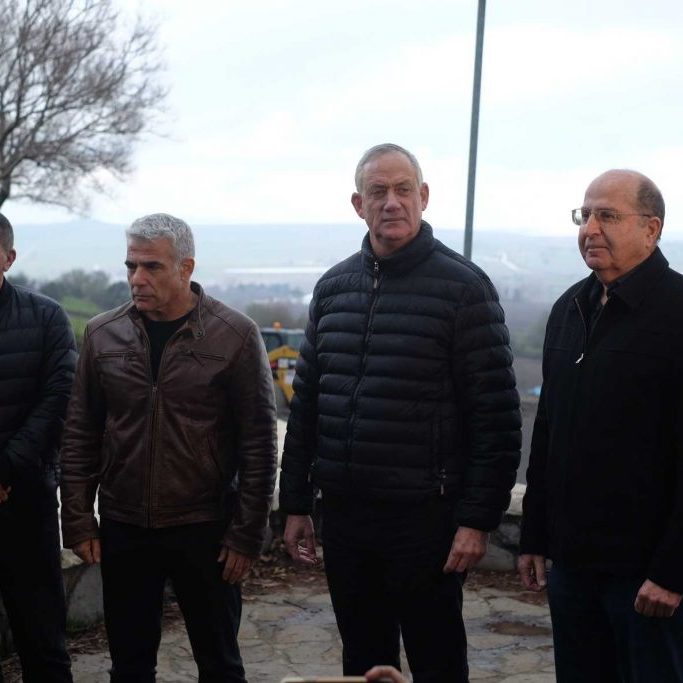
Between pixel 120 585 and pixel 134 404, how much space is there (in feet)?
2.11

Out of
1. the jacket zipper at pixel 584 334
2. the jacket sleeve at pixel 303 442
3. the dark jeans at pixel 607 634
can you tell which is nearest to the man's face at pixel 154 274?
the jacket sleeve at pixel 303 442

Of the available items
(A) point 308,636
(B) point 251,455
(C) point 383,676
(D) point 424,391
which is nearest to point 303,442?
(B) point 251,455

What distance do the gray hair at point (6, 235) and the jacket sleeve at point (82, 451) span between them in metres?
0.52

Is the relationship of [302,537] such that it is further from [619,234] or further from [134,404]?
[619,234]

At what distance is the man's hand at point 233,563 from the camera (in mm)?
4258

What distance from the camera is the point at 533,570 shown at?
3.99 m

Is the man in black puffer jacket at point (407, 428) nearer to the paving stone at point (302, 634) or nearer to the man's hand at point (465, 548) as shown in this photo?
the man's hand at point (465, 548)

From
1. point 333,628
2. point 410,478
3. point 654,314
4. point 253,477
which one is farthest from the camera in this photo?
point 333,628

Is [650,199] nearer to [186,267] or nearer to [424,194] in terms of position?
[424,194]

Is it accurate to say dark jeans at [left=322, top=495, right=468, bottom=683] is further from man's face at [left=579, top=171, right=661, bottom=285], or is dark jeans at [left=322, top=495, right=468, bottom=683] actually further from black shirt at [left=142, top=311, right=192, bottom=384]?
man's face at [left=579, top=171, right=661, bottom=285]

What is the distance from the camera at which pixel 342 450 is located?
13.5 feet

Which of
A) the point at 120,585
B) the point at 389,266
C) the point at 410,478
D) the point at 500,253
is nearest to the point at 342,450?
the point at 410,478

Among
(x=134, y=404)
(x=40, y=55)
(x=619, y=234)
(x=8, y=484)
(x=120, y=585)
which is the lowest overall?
(x=120, y=585)

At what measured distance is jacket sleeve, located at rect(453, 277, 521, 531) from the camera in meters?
3.97
